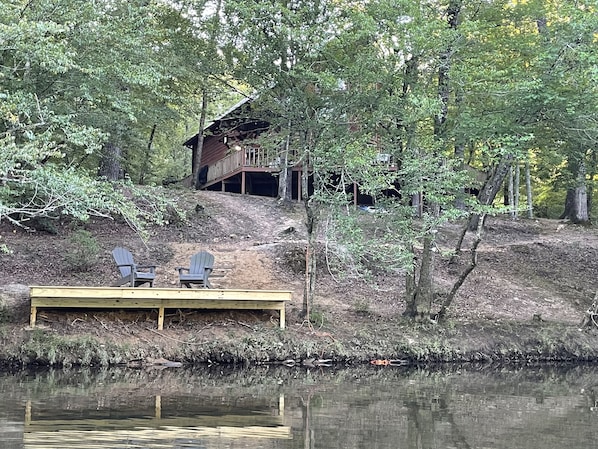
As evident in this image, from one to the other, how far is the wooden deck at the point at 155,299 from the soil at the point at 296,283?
9.5 inches

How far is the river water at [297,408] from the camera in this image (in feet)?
16.8

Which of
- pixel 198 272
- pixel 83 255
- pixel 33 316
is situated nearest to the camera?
pixel 33 316

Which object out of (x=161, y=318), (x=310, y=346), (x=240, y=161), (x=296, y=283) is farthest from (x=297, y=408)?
(x=240, y=161)

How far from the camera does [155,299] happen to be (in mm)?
9289

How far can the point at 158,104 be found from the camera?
43.5ft

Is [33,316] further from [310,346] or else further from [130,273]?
[310,346]

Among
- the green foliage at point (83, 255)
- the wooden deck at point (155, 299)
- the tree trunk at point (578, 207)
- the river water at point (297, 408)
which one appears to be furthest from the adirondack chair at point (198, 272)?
the tree trunk at point (578, 207)

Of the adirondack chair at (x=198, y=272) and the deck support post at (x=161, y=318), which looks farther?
the adirondack chair at (x=198, y=272)

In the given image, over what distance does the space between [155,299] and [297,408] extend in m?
3.63

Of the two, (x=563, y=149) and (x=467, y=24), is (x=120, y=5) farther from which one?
(x=563, y=149)

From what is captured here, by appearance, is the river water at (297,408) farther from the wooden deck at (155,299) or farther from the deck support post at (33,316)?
the wooden deck at (155,299)

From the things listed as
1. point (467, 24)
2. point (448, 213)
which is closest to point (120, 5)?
point (467, 24)

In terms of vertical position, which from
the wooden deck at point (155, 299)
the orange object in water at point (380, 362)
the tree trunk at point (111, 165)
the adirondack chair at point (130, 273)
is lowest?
the orange object in water at point (380, 362)

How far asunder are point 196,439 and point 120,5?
7.92 meters
